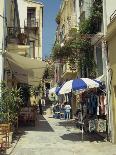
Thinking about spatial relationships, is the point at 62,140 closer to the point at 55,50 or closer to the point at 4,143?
the point at 4,143

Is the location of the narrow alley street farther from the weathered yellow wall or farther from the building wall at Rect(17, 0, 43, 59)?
the building wall at Rect(17, 0, 43, 59)

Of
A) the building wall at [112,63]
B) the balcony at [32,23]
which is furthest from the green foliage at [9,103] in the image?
the balcony at [32,23]

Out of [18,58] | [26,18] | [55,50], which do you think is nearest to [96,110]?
[18,58]

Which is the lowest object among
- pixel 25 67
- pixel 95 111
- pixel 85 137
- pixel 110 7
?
pixel 85 137

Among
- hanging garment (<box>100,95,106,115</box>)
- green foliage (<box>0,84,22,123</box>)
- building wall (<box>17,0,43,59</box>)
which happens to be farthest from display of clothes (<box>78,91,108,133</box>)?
building wall (<box>17,0,43,59</box>)

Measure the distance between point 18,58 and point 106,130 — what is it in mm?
4901

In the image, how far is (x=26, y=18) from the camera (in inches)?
1797

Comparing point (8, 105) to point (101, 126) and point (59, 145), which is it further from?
point (101, 126)

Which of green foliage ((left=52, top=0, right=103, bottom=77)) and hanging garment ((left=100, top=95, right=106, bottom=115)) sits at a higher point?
green foliage ((left=52, top=0, right=103, bottom=77))

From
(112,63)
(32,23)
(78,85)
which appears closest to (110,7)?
(112,63)

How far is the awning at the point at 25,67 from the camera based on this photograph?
18.1 meters

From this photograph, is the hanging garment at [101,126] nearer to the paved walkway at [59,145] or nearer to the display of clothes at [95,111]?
the display of clothes at [95,111]

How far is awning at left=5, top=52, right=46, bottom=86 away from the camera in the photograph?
18.1 metres

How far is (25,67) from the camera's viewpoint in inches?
763
